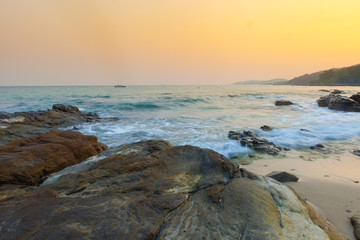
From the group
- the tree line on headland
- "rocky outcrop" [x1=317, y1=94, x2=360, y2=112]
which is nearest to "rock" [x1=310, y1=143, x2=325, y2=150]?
"rocky outcrop" [x1=317, y1=94, x2=360, y2=112]

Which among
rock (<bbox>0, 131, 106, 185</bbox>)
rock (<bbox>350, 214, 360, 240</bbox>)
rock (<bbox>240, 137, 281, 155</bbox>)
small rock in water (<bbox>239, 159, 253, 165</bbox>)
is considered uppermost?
rock (<bbox>0, 131, 106, 185</bbox>)

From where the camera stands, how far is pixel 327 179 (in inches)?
169

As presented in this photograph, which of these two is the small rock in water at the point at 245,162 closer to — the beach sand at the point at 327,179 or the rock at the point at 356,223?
the beach sand at the point at 327,179

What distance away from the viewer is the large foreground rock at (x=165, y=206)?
5.80 ft

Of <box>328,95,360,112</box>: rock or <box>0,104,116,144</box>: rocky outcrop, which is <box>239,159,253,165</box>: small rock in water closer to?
<box>0,104,116,144</box>: rocky outcrop

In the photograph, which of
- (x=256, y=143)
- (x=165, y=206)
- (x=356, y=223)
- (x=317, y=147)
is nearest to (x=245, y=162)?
(x=256, y=143)

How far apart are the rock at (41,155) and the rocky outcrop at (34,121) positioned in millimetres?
4244

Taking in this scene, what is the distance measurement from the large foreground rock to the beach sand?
34.8 inches

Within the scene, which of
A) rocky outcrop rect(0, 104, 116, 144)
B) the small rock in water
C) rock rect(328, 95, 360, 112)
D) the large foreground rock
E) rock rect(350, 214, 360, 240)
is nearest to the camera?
the large foreground rock

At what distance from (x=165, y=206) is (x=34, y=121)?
11.2 m

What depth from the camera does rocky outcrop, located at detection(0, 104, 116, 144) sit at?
7.85 meters

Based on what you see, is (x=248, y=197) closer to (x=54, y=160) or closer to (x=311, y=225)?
(x=311, y=225)

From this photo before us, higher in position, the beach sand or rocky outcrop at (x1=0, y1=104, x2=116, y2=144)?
rocky outcrop at (x1=0, y1=104, x2=116, y2=144)

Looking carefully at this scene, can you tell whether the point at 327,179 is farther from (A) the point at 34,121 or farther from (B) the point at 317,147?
(A) the point at 34,121
